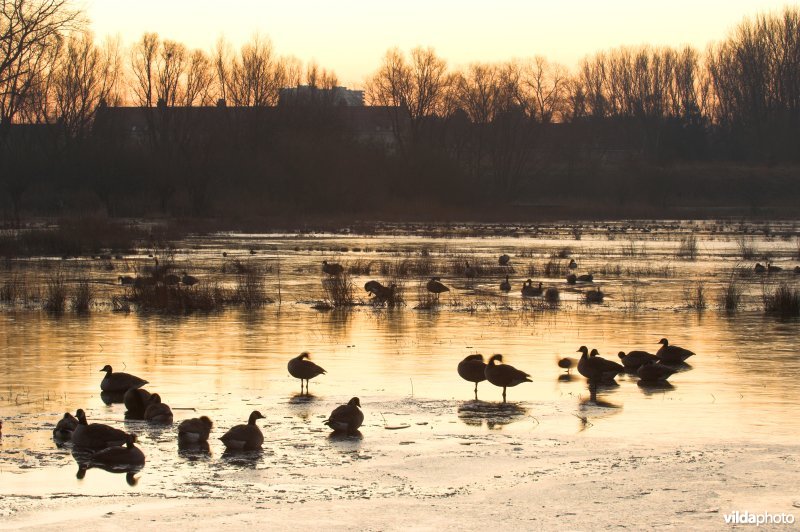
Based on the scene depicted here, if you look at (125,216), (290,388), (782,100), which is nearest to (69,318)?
(290,388)

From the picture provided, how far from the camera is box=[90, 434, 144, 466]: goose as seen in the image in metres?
10.3

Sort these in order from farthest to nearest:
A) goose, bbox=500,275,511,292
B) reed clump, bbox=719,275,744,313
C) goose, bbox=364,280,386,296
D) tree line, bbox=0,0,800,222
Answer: tree line, bbox=0,0,800,222, goose, bbox=500,275,511,292, goose, bbox=364,280,386,296, reed clump, bbox=719,275,744,313

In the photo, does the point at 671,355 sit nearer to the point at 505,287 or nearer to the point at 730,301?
the point at 730,301

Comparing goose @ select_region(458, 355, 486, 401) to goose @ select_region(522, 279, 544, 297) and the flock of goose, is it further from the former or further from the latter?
goose @ select_region(522, 279, 544, 297)

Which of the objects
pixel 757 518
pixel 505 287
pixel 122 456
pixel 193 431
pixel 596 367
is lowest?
pixel 757 518

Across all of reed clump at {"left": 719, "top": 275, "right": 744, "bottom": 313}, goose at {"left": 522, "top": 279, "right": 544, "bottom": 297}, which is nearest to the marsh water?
reed clump at {"left": 719, "top": 275, "right": 744, "bottom": 313}

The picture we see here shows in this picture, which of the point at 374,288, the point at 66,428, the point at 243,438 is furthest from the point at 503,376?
the point at 374,288

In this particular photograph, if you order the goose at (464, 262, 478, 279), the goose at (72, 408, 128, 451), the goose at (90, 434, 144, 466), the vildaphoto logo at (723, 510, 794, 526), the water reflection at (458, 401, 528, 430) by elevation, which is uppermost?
the goose at (464, 262, 478, 279)

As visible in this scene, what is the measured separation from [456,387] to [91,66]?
72.5 m

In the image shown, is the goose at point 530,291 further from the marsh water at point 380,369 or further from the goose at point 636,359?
the goose at point 636,359

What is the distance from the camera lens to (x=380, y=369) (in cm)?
1608

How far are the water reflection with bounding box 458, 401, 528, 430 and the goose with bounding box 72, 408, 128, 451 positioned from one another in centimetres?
369

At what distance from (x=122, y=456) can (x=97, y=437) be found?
20.5 inches

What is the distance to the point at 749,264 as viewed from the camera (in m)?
36.9
